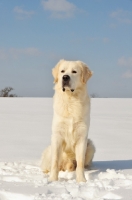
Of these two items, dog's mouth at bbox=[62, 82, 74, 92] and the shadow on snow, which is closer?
dog's mouth at bbox=[62, 82, 74, 92]

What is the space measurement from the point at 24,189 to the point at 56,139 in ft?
4.52

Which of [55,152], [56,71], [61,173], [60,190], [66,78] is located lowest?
[61,173]

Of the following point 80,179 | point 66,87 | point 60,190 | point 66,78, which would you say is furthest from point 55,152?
point 60,190

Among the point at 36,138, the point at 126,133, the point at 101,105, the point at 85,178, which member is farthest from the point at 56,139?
the point at 101,105

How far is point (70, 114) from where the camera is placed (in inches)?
172

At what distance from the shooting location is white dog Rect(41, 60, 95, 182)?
4.34m

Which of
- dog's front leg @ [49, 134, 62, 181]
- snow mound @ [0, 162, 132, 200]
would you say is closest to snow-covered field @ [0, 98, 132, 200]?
snow mound @ [0, 162, 132, 200]

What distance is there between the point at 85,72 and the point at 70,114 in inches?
23.7

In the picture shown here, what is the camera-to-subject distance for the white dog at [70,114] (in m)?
4.34

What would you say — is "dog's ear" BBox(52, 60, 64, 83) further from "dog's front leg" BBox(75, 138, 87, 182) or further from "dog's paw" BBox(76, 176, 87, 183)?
A: "dog's paw" BBox(76, 176, 87, 183)

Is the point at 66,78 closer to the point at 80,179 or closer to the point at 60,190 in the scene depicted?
the point at 80,179

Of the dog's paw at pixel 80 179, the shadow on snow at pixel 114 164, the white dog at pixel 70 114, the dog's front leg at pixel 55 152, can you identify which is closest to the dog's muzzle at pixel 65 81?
the white dog at pixel 70 114

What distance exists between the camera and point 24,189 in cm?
304

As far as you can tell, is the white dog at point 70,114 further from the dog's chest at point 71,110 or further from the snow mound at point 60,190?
the snow mound at point 60,190
